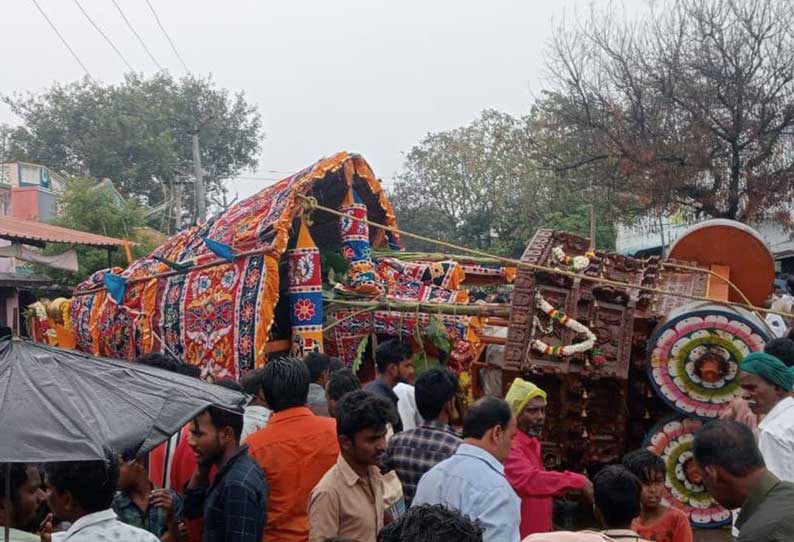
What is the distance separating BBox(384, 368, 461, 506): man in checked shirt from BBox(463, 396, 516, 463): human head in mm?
396

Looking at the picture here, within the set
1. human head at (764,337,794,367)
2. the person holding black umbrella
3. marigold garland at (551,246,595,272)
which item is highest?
marigold garland at (551,246,595,272)

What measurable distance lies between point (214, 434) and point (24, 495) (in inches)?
29.2

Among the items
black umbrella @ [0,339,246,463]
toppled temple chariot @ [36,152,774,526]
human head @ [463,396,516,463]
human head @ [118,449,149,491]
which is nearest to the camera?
black umbrella @ [0,339,246,463]

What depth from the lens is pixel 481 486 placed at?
3.46 m

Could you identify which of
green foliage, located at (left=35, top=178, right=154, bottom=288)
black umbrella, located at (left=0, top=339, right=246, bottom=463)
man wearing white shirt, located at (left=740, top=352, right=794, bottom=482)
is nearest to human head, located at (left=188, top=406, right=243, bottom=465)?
black umbrella, located at (left=0, top=339, right=246, bottom=463)

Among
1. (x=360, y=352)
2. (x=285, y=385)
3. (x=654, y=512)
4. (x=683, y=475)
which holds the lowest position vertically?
(x=683, y=475)

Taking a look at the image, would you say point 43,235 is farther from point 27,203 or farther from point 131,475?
point 27,203

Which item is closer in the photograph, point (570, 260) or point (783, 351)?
point (783, 351)

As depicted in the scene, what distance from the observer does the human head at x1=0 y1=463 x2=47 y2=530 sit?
336cm

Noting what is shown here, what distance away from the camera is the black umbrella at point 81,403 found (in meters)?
2.69

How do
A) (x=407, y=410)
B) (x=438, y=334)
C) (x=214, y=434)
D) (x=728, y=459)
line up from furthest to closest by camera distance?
(x=438, y=334)
(x=407, y=410)
(x=214, y=434)
(x=728, y=459)

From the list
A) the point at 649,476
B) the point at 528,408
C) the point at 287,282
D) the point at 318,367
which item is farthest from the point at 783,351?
the point at 287,282

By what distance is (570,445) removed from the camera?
23.1ft

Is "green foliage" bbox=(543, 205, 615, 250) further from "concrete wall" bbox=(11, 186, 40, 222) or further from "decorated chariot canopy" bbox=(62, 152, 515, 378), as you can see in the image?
"decorated chariot canopy" bbox=(62, 152, 515, 378)
